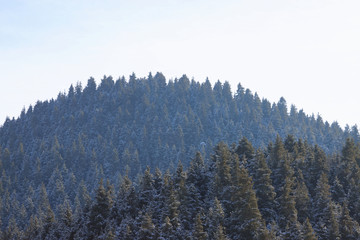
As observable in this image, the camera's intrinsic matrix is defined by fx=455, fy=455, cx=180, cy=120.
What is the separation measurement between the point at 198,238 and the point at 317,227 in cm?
1616

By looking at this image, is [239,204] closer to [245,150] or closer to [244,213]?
[244,213]

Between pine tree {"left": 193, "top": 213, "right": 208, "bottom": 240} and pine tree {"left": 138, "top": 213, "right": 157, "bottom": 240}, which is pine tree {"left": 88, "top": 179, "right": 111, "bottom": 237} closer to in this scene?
pine tree {"left": 138, "top": 213, "right": 157, "bottom": 240}

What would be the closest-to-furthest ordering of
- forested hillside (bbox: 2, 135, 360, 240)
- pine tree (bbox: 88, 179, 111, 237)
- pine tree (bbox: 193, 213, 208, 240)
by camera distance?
pine tree (bbox: 193, 213, 208, 240) < forested hillside (bbox: 2, 135, 360, 240) < pine tree (bbox: 88, 179, 111, 237)

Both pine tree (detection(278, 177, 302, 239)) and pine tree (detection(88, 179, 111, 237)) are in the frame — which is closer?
pine tree (detection(278, 177, 302, 239))

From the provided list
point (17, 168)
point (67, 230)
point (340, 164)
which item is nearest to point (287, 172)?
point (340, 164)

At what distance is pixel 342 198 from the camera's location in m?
66.8

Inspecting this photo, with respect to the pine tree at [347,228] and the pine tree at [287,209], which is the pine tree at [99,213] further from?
the pine tree at [347,228]

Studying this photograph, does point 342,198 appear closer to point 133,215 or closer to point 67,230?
point 133,215

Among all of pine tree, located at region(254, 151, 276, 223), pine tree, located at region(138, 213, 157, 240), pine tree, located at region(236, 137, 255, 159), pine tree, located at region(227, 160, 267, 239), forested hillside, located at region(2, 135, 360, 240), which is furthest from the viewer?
pine tree, located at region(236, 137, 255, 159)

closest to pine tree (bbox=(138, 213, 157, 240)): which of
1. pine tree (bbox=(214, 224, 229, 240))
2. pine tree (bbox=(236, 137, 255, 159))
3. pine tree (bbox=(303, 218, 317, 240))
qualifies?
pine tree (bbox=(214, 224, 229, 240))

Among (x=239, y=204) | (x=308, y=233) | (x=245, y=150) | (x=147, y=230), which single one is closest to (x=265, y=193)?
(x=239, y=204)

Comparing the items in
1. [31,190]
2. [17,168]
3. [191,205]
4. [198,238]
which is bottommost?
[198,238]

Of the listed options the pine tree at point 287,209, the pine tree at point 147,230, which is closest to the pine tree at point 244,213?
the pine tree at point 287,209

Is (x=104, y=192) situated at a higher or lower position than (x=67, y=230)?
higher
